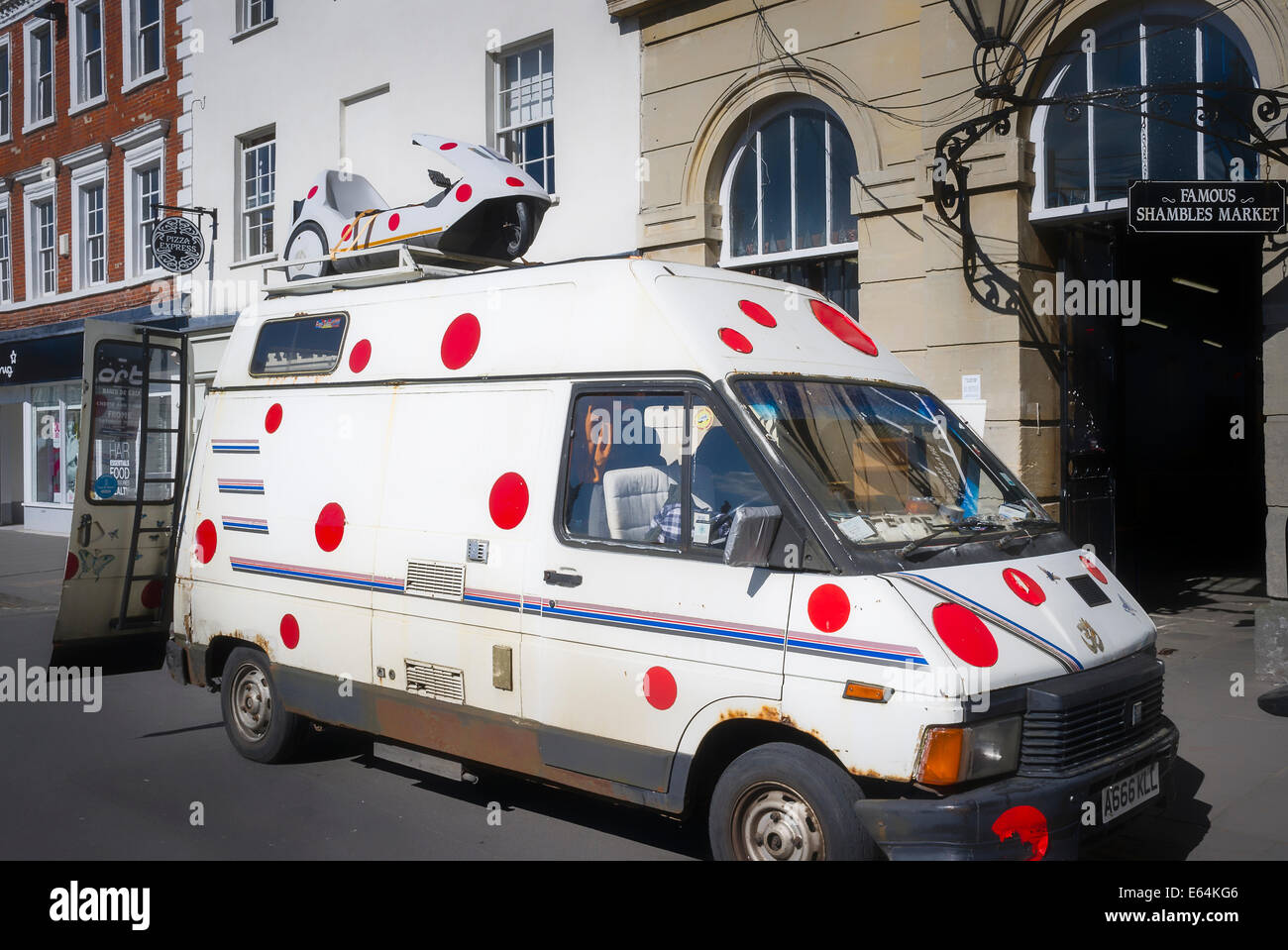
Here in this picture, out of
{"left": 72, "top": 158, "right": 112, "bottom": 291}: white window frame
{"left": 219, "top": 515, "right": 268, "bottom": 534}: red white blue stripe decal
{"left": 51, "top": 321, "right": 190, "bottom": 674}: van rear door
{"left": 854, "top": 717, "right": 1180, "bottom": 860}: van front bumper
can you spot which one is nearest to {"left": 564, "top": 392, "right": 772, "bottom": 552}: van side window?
{"left": 854, "top": 717, "right": 1180, "bottom": 860}: van front bumper

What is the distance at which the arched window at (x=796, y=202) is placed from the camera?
36.4ft

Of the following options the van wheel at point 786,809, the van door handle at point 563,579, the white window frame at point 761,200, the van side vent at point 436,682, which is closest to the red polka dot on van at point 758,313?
the van door handle at point 563,579

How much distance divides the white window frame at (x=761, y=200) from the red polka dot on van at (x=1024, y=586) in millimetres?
6803

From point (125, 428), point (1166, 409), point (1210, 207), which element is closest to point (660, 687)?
point (125, 428)

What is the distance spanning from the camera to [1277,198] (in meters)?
7.76

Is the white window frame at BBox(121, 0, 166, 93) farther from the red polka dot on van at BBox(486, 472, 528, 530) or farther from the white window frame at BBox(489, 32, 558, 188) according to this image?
the red polka dot on van at BBox(486, 472, 528, 530)

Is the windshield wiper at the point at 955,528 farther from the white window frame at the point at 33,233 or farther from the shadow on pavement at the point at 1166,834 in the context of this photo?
the white window frame at the point at 33,233

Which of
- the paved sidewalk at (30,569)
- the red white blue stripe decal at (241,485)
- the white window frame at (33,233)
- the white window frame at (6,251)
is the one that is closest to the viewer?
the red white blue stripe decal at (241,485)

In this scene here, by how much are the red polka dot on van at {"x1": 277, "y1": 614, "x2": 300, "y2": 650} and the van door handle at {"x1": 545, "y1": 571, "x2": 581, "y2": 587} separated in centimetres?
199

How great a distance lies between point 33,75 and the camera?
74.0 ft

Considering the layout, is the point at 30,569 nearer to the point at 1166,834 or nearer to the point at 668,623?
the point at 668,623

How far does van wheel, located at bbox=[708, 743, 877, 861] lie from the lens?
4.10 m
